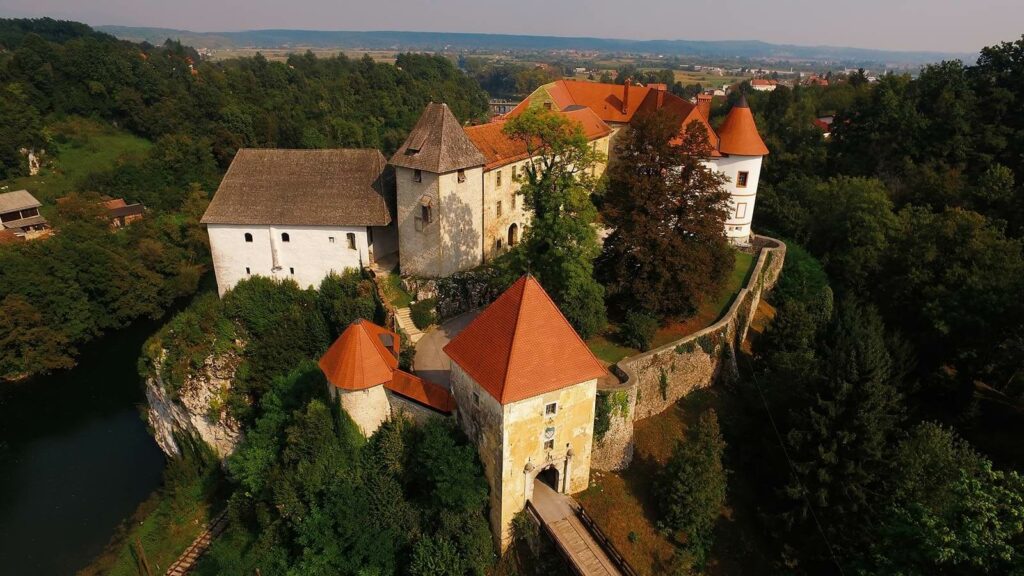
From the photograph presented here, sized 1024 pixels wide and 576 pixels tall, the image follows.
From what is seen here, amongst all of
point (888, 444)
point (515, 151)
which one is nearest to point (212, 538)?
point (515, 151)

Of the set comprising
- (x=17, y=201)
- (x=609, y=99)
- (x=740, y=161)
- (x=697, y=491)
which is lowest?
(x=697, y=491)

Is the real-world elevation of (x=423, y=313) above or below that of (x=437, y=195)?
below

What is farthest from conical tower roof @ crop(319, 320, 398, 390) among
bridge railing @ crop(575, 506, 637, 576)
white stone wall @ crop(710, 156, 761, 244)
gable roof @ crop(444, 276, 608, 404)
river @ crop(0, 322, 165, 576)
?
white stone wall @ crop(710, 156, 761, 244)

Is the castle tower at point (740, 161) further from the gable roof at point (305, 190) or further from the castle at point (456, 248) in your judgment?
the gable roof at point (305, 190)

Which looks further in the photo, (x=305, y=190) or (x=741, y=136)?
(x=741, y=136)

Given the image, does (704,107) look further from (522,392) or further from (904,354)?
(522,392)

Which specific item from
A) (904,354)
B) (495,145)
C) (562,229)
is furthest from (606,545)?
(495,145)

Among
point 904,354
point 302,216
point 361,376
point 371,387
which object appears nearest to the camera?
point 361,376

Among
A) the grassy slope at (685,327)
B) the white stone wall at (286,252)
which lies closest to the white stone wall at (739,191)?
the grassy slope at (685,327)
